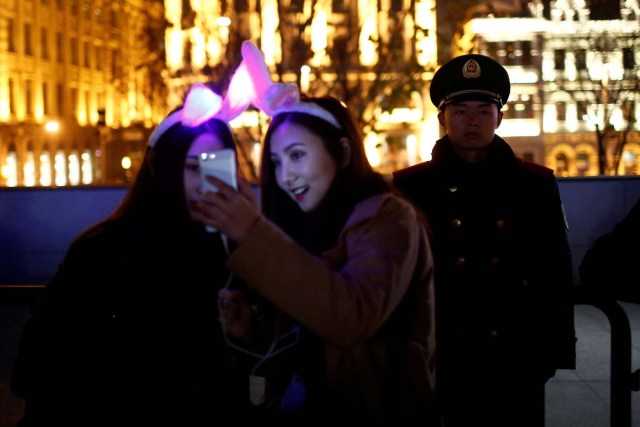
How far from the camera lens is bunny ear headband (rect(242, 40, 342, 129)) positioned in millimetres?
1770

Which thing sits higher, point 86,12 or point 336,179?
point 86,12

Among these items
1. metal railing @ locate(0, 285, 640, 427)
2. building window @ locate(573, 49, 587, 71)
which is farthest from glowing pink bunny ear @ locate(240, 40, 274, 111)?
building window @ locate(573, 49, 587, 71)

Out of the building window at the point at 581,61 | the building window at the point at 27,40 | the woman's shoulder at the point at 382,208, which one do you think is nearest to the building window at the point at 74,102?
the building window at the point at 27,40

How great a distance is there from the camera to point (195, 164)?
190 cm

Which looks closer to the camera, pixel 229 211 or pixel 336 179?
pixel 229 211

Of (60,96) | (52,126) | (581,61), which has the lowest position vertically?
(52,126)

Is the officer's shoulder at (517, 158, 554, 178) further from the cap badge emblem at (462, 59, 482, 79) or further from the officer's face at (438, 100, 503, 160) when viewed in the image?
the cap badge emblem at (462, 59, 482, 79)

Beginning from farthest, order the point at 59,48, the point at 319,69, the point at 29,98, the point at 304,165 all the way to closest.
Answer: the point at 59,48
the point at 29,98
the point at 319,69
the point at 304,165

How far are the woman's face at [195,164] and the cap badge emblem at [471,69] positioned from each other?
1282 mm

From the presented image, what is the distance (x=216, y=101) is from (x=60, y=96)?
60.3 meters

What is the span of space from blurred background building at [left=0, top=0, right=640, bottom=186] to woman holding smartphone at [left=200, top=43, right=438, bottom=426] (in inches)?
382

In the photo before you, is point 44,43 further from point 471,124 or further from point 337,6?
point 471,124

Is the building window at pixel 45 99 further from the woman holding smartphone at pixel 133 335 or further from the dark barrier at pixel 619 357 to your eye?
the woman holding smartphone at pixel 133 335

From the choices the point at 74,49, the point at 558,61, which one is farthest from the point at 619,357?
the point at 74,49
